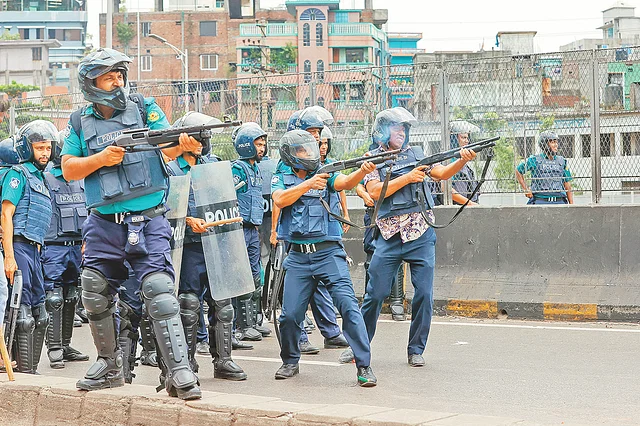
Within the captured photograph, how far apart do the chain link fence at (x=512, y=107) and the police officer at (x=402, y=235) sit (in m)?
2.73

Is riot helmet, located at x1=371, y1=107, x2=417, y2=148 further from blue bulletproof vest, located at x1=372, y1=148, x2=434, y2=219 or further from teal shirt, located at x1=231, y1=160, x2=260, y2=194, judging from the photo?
teal shirt, located at x1=231, y1=160, x2=260, y2=194

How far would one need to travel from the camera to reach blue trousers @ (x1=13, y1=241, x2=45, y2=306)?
30.5ft

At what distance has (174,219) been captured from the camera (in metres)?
8.76

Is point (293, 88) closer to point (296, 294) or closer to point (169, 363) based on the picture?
point (296, 294)

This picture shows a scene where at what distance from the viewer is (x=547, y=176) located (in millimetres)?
12648

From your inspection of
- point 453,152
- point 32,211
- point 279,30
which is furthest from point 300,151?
point 279,30

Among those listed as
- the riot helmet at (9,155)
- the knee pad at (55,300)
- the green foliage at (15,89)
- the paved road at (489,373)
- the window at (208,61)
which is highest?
the window at (208,61)

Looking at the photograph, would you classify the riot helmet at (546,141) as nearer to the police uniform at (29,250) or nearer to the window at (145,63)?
the police uniform at (29,250)

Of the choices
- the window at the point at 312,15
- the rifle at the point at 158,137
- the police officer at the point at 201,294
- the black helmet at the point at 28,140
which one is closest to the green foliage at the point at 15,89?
the window at the point at 312,15

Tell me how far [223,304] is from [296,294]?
60 cm

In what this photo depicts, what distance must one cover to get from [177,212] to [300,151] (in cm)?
105

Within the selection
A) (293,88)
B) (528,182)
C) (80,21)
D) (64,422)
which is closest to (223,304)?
(64,422)

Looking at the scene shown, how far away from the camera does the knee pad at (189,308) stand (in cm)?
871

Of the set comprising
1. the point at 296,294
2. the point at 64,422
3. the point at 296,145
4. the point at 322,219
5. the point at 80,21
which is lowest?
the point at 64,422
